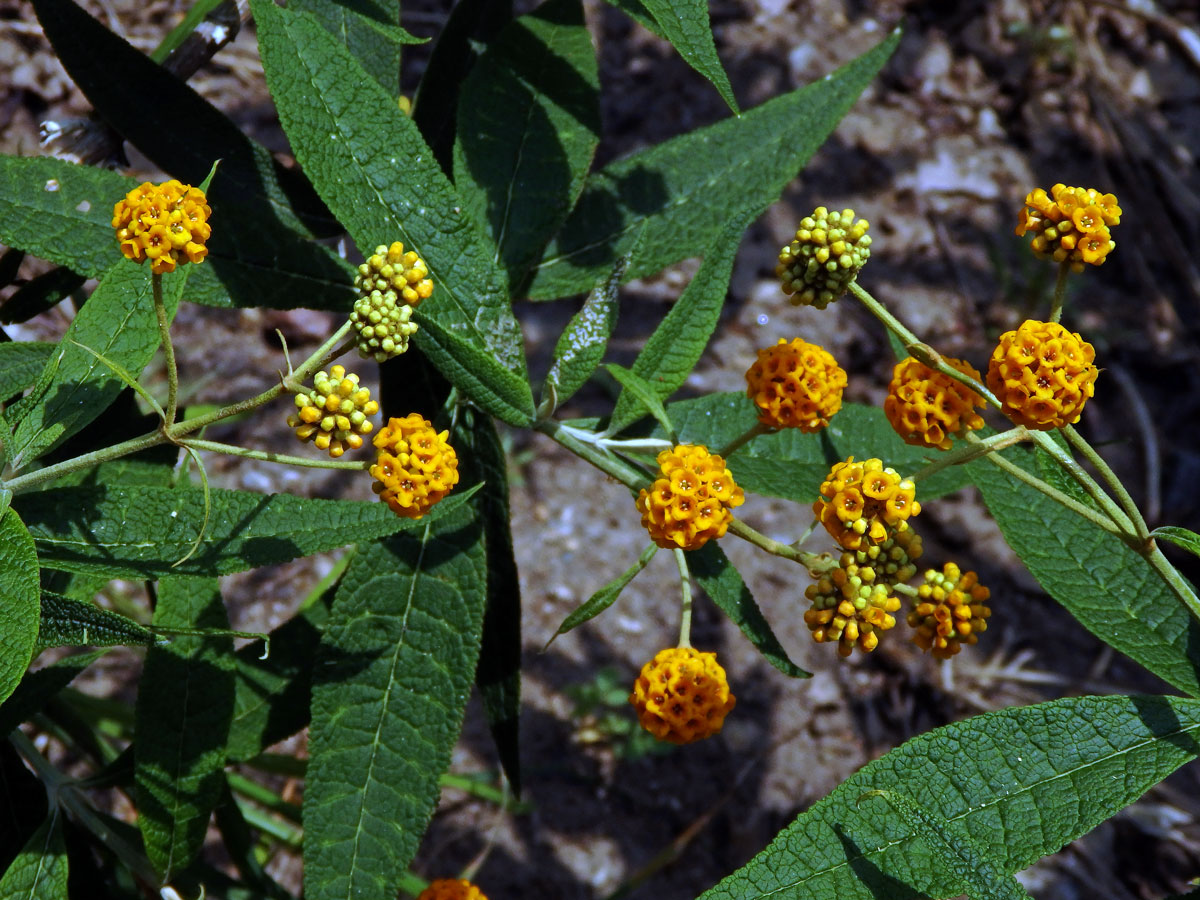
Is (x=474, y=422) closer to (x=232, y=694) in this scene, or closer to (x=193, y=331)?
(x=232, y=694)

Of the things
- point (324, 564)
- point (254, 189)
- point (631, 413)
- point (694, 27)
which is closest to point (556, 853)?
point (324, 564)

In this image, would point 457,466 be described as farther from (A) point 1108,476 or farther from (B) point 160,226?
(A) point 1108,476

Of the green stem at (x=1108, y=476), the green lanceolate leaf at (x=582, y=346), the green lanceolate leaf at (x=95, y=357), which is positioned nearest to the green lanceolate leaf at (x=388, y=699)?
the green lanceolate leaf at (x=582, y=346)

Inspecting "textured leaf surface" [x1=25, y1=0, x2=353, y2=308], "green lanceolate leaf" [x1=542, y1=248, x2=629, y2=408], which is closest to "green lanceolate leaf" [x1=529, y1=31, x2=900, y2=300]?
"green lanceolate leaf" [x1=542, y1=248, x2=629, y2=408]

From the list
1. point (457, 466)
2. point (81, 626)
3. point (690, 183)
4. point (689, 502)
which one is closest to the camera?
point (81, 626)

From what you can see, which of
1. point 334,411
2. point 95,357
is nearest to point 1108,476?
point 334,411

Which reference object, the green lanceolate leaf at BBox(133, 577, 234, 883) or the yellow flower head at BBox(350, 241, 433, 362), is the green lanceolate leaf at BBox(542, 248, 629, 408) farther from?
the green lanceolate leaf at BBox(133, 577, 234, 883)
